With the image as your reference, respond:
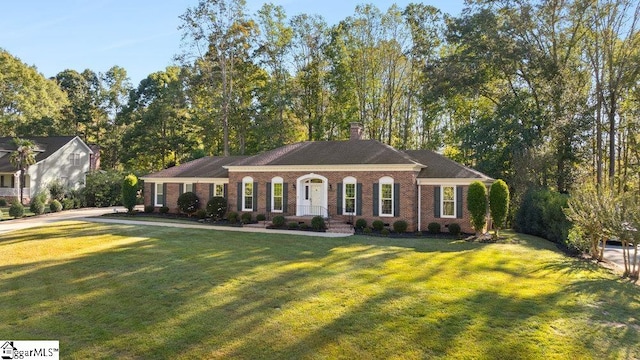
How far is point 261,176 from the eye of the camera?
81.5ft

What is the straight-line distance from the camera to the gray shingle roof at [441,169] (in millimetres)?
21234

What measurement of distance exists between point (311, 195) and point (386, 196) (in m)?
4.50

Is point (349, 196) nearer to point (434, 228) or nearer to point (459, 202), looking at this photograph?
point (434, 228)

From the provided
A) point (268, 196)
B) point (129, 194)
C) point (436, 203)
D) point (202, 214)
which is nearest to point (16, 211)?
point (129, 194)

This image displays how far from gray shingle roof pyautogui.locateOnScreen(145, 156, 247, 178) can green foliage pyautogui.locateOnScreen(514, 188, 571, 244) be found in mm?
18281

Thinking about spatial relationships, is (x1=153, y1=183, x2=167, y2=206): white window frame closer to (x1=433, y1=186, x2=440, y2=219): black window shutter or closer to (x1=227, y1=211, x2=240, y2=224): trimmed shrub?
(x1=227, y1=211, x2=240, y2=224): trimmed shrub

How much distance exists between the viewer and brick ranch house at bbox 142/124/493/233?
2150cm

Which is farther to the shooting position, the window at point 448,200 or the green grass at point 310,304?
the window at point 448,200

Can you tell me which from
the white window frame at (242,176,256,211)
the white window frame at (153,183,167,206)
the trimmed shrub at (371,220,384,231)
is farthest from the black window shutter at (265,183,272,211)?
the white window frame at (153,183,167,206)

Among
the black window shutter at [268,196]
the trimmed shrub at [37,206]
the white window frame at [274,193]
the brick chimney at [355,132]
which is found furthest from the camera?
the trimmed shrub at [37,206]

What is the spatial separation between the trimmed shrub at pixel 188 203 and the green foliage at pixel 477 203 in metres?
17.0

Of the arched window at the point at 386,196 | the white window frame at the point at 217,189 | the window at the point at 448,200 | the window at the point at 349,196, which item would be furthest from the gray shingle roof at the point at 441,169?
the white window frame at the point at 217,189

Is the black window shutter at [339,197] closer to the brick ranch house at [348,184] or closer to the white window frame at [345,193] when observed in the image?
the brick ranch house at [348,184]

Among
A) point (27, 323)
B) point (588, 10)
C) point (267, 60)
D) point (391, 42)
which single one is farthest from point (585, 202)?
point (267, 60)
